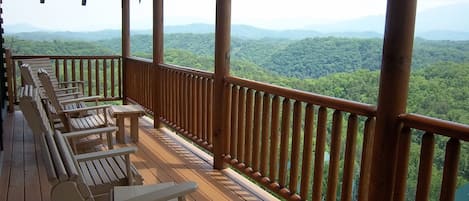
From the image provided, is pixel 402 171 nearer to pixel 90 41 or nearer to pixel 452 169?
pixel 452 169

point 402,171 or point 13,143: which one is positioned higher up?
point 402,171

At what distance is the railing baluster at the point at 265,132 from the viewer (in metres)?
3.18

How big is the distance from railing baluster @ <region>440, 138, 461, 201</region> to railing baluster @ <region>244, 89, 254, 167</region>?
5.81 feet

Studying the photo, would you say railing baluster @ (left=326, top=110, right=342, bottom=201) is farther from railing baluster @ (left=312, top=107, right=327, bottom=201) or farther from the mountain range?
the mountain range

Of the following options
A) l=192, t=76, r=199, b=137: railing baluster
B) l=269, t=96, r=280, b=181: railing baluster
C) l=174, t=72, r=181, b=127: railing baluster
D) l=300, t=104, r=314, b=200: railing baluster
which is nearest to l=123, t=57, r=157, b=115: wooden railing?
l=174, t=72, r=181, b=127: railing baluster

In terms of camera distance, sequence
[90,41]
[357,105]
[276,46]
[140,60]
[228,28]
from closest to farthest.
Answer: [357,105], [228,28], [140,60], [276,46], [90,41]

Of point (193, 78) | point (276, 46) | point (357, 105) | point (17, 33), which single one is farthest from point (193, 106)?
point (17, 33)

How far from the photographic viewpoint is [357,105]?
7.62 ft

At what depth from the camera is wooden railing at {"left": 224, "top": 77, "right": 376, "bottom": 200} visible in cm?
242

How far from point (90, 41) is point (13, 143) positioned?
520 cm

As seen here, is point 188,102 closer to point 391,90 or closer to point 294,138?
point 294,138

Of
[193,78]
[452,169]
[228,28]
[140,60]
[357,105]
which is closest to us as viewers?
[452,169]

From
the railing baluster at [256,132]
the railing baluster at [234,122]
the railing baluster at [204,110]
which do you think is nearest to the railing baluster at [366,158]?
the railing baluster at [256,132]

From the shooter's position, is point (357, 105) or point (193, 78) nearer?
point (357, 105)
